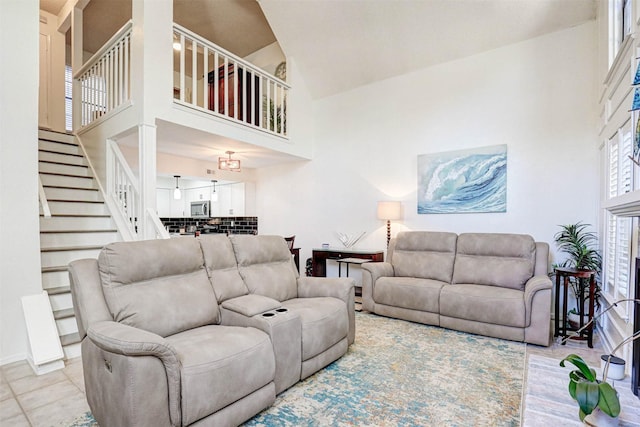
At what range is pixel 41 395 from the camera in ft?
7.43

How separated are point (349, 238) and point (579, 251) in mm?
3072

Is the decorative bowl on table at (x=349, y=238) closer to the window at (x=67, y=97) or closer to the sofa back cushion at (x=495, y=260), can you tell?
the sofa back cushion at (x=495, y=260)

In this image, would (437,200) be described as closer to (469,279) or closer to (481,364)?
(469,279)

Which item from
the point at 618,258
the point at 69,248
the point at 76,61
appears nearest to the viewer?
the point at 618,258

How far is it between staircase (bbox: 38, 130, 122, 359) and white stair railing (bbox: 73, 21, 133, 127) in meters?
0.62

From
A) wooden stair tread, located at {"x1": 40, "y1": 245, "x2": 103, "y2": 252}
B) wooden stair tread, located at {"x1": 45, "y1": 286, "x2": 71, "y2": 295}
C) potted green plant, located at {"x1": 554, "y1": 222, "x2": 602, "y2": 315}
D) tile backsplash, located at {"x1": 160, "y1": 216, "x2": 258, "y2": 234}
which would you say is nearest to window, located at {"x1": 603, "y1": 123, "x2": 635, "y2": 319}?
potted green plant, located at {"x1": 554, "y1": 222, "x2": 602, "y2": 315}

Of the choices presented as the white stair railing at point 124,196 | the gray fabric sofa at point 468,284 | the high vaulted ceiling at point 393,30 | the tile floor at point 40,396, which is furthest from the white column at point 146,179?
the high vaulted ceiling at point 393,30

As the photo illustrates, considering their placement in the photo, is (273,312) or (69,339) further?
(69,339)

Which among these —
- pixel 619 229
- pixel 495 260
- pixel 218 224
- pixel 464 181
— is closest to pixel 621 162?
pixel 619 229

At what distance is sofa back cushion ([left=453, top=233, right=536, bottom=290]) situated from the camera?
11.9 ft

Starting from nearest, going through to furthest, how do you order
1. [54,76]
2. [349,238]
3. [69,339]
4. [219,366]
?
[219,366] < [69,339] < [349,238] < [54,76]

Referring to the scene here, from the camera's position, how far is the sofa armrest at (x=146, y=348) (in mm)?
1515

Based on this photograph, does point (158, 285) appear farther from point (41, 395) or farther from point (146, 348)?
point (41, 395)

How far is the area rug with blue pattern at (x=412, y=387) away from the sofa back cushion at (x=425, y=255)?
0.93 m
